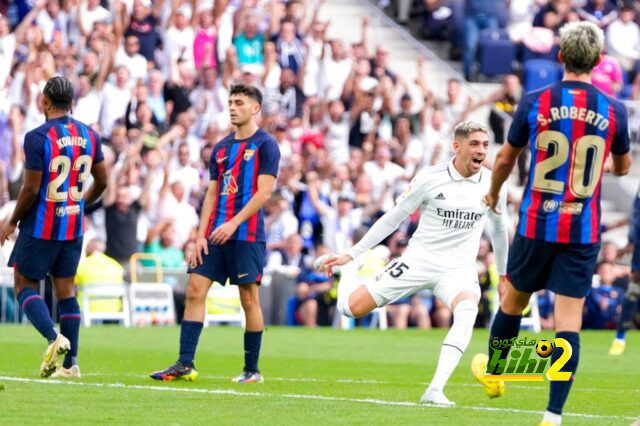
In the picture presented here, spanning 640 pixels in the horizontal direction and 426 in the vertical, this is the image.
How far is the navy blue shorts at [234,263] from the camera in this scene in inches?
462

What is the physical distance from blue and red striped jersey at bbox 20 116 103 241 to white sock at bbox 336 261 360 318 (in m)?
2.21

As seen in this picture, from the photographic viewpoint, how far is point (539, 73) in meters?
27.8

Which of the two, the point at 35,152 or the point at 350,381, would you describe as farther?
the point at 350,381

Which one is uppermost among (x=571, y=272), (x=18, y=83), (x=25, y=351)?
(x=18, y=83)

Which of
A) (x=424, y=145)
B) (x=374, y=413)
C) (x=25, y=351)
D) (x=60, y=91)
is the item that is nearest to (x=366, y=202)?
(x=424, y=145)

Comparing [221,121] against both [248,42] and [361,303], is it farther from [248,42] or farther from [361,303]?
[361,303]

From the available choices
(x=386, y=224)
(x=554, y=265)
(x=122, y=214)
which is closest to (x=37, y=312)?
(x=386, y=224)

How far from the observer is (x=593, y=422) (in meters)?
9.33

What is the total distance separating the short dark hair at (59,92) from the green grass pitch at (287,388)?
2.15m

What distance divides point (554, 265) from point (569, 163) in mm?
606

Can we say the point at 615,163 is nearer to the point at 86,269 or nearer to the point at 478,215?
the point at 478,215

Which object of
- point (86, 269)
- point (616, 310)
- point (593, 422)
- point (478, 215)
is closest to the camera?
point (593, 422)

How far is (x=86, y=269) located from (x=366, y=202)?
520 cm

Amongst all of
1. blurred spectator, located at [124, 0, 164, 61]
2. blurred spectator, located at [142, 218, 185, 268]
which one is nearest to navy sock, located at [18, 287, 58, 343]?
blurred spectator, located at [142, 218, 185, 268]
